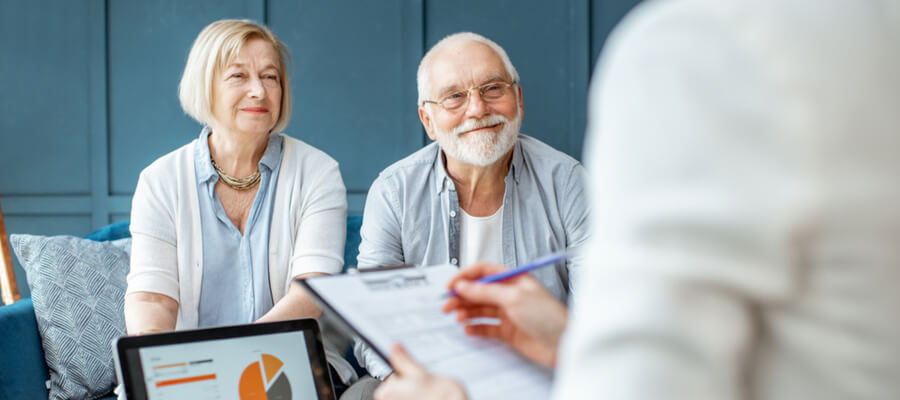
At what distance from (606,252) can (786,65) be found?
0.44 ft

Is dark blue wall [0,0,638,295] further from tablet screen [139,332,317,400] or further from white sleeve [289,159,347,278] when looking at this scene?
tablet screen [139,332,317,400]

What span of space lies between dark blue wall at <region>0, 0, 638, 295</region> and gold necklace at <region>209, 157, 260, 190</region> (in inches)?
37.0

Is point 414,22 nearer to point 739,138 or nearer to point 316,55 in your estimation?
point 316,55

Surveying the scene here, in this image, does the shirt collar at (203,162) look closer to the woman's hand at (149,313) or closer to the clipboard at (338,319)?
the woman's hand at (149,313)

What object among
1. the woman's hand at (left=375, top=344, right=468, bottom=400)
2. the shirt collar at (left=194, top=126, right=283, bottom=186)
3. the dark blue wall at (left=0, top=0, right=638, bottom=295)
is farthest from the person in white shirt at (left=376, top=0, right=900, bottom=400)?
the dark blue wall at (left=0, top=0, right=638, bottom=295)

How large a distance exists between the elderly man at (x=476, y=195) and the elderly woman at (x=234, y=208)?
176 millimetres

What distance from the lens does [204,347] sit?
3.92 feet

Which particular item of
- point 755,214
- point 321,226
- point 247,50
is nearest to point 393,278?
point 755,214

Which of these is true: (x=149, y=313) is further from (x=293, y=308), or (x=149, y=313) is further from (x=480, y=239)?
(x=480, y=239)

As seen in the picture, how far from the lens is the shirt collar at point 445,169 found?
1.86m

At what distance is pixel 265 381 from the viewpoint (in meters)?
1.23

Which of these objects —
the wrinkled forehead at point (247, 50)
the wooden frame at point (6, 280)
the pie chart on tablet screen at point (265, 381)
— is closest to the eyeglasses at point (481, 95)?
the wrinkled forehead at point (247, 50)

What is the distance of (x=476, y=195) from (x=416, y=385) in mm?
1304

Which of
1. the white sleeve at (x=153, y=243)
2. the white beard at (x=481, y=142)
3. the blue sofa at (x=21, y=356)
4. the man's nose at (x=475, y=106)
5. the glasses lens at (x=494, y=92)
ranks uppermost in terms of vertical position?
the glasses lens at (x=494, y=92)
